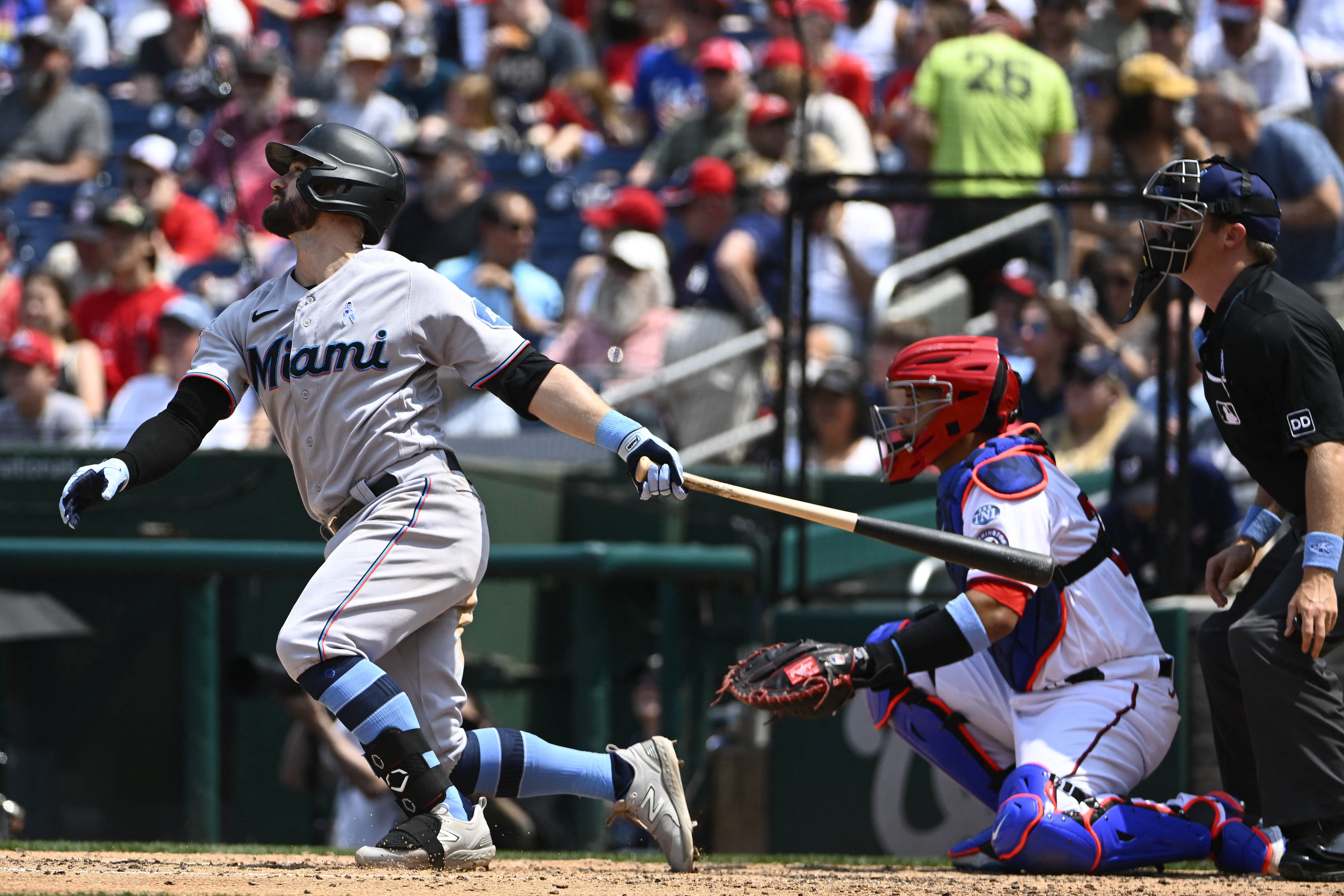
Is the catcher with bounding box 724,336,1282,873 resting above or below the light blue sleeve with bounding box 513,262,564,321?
below

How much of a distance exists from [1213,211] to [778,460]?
2.46 meters

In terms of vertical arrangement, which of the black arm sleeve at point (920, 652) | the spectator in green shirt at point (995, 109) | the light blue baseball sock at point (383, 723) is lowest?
the light blue baseball sock at point (383, 723)

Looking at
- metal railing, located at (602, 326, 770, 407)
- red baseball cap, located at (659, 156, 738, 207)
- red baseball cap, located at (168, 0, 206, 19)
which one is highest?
red baseball cap, located at (168, 0, 206, 19)

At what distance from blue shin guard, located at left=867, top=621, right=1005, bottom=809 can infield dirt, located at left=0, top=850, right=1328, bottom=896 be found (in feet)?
0.86

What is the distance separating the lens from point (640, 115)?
11.4 m

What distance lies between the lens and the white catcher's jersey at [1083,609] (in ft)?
15.1

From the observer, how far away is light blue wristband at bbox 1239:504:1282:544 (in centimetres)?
472

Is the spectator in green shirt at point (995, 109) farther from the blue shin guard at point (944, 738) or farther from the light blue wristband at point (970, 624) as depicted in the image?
the light blue wristband at point (970, 624)

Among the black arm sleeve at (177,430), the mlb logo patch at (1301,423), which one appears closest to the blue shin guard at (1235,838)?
the mlb logo patch at (1301,423)

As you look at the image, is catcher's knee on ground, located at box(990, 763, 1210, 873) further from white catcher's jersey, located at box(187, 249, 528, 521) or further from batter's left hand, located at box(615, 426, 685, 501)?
white catcher's jersey, located at box(187, 249, 528, 521)

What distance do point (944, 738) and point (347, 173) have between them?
217 centimetres

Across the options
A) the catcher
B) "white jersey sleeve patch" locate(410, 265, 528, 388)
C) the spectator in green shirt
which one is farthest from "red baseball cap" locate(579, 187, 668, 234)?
"white jersey sleeve patch" locate(410, 265, 528, 388)

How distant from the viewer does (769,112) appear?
9.40 meters

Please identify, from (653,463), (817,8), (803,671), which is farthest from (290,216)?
(817,8)
